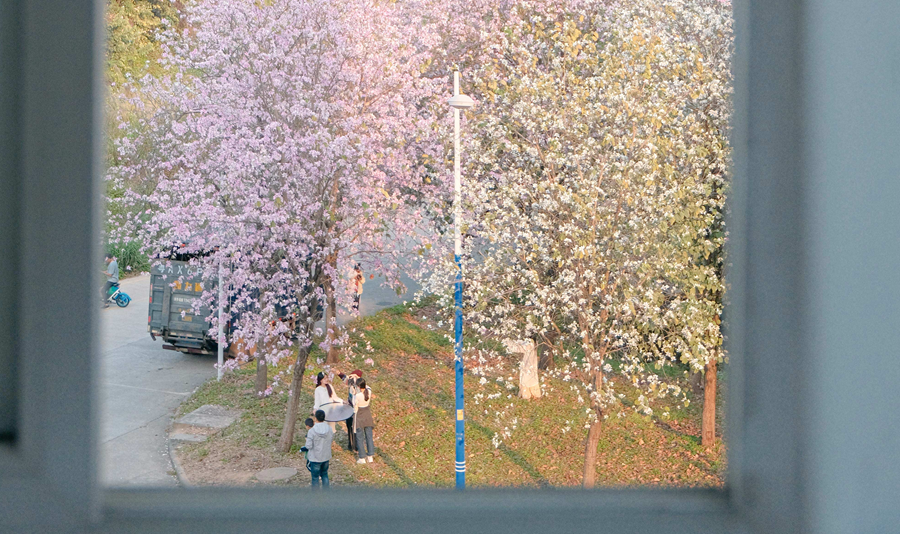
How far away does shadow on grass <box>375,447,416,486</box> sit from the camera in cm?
951

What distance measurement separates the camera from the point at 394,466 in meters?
9.90

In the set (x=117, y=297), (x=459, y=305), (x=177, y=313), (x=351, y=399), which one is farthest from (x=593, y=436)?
(x=117, y=297)

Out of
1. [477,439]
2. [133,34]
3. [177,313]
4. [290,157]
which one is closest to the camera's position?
[290,157]

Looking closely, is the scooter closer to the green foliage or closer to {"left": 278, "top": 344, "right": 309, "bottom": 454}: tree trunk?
the green foliage

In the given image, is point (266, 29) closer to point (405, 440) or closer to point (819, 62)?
point (405, 440)

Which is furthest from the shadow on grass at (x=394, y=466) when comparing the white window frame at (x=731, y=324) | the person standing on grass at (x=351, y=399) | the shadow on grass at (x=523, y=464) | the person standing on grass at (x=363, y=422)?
the white window frame at (x=731, y=324)

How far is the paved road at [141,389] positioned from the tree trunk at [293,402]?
56.7 inches

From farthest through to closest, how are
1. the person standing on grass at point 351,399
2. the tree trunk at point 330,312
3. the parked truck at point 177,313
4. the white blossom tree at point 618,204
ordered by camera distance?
the parked truck at point 177,313 < the tree trunk at point 330,312 < the person standing on grass at point 351,399 < the white blossom tree at point 618,204

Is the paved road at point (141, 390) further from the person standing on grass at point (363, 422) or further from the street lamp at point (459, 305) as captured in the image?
the street lamp at point (459, 305)

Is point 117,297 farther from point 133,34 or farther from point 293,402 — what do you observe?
point 293,402

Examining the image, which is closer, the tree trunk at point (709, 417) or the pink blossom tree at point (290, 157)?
the pink blossom tree at point (290, 157)

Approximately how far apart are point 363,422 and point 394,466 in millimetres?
695

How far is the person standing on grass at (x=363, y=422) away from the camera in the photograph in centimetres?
977

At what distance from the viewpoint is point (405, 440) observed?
35.6 ft
